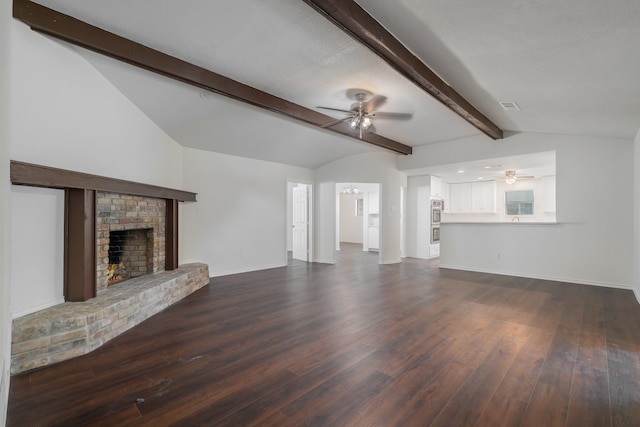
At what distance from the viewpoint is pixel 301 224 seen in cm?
787

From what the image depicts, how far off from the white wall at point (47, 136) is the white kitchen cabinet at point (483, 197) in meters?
9.40

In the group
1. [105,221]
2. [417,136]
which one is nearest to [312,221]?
[417,136]

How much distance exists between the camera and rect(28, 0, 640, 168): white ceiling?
2102 mm

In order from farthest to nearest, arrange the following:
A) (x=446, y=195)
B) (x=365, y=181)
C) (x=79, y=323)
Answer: (x=446, y=195), (x=365, y=181), (x=79, y=323)

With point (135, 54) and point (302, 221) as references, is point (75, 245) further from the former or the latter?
point (302, 221)

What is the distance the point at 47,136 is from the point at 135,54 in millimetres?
1076

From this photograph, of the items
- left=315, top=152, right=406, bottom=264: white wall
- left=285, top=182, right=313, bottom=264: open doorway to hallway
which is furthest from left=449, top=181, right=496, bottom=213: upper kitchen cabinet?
left=285, top=182, right=313, bottom=264: open doorway to hallway

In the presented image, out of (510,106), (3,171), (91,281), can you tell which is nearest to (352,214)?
(510,106)

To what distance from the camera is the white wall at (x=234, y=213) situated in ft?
17.5

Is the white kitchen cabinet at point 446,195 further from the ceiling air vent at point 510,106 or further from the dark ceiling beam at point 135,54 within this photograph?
the dark ceiling beam at point 135,54

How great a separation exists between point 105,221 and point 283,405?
2776 millimetres

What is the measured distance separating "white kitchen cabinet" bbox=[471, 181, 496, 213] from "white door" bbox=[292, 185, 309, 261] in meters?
5.56

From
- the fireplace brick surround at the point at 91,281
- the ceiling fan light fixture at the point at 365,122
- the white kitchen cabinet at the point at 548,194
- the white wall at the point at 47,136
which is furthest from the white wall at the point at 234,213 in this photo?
the white kitchen cabinet at the point at 548,194

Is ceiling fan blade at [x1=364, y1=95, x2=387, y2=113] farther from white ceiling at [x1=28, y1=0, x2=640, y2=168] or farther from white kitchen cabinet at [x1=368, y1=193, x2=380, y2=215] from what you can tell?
white kitchen cabinet at [x1=368, y1=193, x2=380, y2=215]
